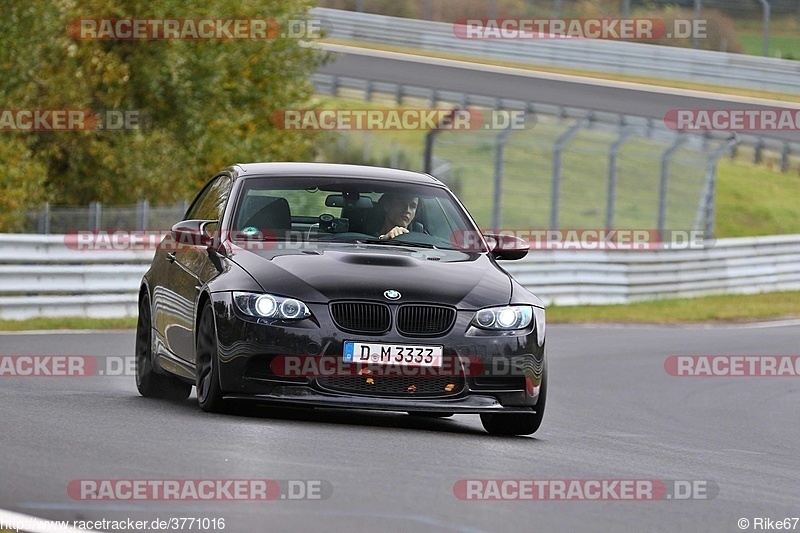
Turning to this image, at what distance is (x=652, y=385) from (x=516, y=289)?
6046 millimetres

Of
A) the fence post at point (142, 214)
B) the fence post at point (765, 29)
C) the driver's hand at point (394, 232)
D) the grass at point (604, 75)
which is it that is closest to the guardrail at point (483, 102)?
the grass at point (604, 75)

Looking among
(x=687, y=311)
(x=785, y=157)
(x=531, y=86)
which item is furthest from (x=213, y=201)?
(x=531, y=86)

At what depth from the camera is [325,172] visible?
33.2 ft

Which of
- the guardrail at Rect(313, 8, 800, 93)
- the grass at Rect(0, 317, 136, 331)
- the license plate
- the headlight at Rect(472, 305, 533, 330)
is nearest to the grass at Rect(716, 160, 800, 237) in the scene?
the guardrail at Rect(313, 8, 800, 93)

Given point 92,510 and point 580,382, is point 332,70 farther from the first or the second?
point 92,510

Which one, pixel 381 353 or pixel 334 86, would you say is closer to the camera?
pixel 381 353

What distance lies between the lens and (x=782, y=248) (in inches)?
1166

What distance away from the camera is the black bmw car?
866 cm

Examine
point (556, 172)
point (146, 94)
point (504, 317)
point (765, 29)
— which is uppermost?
point (504, 317)

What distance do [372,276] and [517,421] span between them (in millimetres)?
1300

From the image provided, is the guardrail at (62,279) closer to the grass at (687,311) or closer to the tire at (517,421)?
the grass at (687,311)

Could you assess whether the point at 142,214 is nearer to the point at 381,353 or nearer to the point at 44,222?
the point at 44,222

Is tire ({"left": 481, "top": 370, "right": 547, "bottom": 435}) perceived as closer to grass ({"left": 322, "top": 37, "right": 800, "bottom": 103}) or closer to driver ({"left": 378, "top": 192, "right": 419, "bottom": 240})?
driver ({"left": 378, "top": 192, "right": 419, "bottom": 240})

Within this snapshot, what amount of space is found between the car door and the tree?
1467cm
